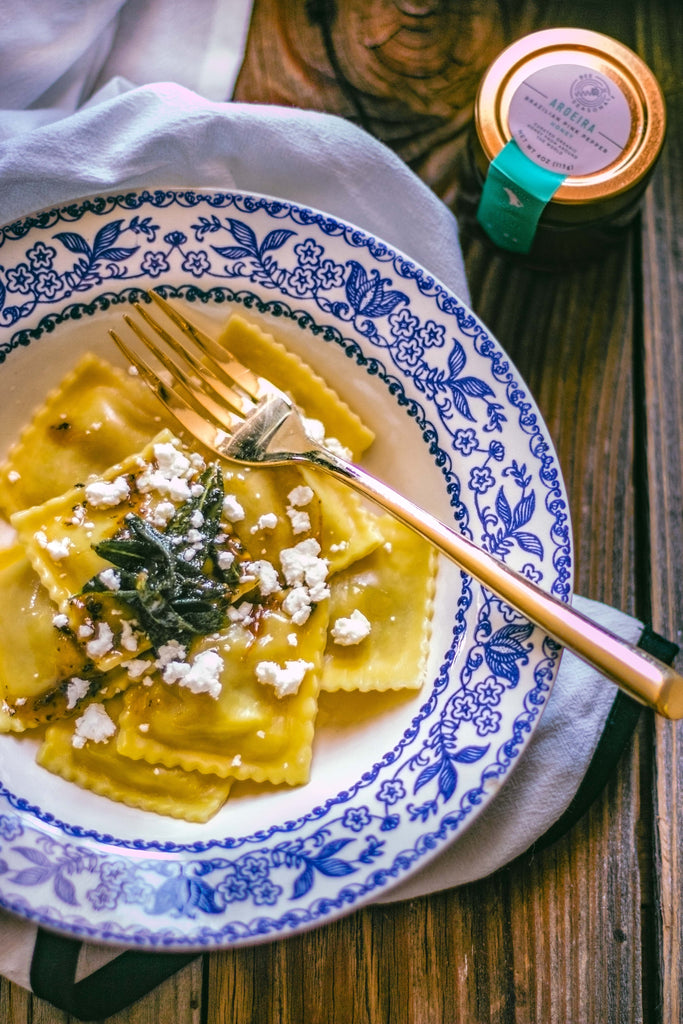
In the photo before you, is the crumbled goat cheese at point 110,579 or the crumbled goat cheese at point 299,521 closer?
the crumbled goat cheese at point 110,579

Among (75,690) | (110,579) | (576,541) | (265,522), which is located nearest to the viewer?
(110,579)

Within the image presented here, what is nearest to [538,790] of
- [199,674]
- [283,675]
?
[283,675]

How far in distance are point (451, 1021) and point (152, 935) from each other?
1267 millimetres

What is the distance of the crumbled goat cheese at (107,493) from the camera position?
2.96 metres

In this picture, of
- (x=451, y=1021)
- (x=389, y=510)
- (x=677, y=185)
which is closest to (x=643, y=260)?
(x=677, y=185)

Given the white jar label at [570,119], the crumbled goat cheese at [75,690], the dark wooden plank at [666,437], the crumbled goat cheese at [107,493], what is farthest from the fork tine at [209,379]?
the dark wooden plank at [666,437]

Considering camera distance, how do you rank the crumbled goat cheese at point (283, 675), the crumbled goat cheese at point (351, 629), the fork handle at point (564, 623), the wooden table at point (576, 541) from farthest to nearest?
the wooden table at point (576, 541), the crumbled goat cheese at point (351, 629), the crumbled goat cheese at point (283, 675), the fork handle at point (564, 623)

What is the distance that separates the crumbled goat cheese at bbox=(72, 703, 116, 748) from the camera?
2.91 m

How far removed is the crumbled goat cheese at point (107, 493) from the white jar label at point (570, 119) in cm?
189

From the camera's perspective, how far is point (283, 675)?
114 inches

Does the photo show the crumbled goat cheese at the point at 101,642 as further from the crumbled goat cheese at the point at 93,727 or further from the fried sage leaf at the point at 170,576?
the crumbled goat cheese at the point at 93,727

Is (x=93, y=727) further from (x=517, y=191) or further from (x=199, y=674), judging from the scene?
(x=517, y=191)

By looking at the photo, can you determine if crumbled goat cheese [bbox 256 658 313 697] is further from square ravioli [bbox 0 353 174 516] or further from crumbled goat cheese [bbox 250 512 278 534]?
square ravioli [bbox 0 353 174 516]

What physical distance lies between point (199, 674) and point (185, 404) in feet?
3.16
